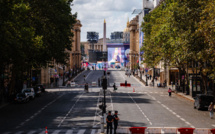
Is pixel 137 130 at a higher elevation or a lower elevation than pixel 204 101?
lower

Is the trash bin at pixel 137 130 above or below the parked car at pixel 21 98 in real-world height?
below

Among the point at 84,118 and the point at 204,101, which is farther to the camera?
the point at 204,101

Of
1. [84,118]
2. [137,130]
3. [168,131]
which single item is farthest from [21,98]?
[168,131]

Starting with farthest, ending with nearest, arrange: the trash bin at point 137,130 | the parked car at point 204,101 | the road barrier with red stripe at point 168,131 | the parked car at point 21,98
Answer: the parked car at point 21,98, the parked car at point 204,101, the trash bin at point 137,130, the road barrier with red stripe at point 168,131

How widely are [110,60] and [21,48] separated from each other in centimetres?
15981

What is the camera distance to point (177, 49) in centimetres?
4503

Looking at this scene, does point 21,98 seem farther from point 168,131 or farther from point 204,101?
point 168,131

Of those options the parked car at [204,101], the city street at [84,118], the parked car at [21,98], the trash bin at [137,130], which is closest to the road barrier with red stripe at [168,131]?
the trash bin at [137,130]

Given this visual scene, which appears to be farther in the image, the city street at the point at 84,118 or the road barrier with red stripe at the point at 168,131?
the city street at the point at 84,118

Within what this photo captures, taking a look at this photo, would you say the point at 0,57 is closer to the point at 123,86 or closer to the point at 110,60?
the point at 123,86

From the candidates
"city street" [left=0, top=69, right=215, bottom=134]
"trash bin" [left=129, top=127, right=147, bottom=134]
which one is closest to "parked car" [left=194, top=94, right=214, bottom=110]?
"city street" [left=0, top=69, right=215, bottom=134]

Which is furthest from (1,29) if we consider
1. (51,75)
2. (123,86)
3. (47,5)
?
(51,75)

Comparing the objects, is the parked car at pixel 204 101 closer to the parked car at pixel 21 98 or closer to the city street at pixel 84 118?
the city street at pixel 84 118

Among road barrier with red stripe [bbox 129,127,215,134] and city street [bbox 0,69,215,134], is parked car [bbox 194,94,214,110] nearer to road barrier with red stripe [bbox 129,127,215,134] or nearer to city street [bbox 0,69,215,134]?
city street [bbox 0,69,215,134]
